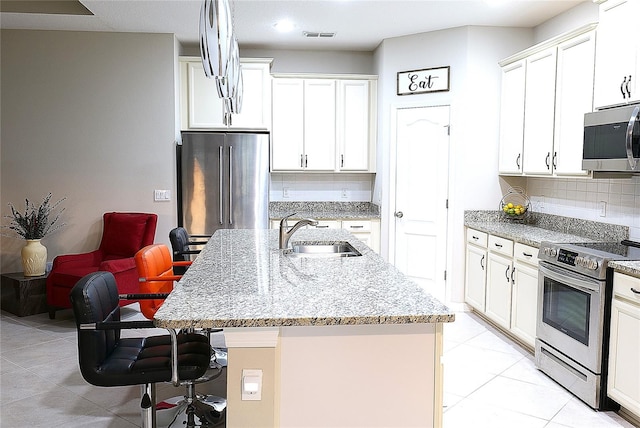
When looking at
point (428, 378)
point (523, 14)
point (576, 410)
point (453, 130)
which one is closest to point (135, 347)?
point (428, 378)

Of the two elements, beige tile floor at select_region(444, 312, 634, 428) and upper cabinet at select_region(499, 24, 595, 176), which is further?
upper cabinet at select_region(499, 24, 595, 176)

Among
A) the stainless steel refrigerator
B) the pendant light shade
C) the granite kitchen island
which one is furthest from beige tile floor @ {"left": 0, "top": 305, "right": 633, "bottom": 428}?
the pendant light shade

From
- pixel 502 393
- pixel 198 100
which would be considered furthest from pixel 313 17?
pixel 502 393

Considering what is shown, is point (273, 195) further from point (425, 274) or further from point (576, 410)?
point (576, 410)

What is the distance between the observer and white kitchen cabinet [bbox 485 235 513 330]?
14.1ft

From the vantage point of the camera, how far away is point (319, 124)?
6.07m

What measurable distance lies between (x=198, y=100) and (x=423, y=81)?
7.70 feet

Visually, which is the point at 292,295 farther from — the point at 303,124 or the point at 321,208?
the point at 321,208

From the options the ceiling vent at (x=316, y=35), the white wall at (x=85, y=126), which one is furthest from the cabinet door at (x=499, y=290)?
the white wall at (x=85, y=126)

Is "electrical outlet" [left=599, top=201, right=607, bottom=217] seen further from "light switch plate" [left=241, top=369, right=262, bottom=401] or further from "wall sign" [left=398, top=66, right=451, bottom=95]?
"light switch plate" [left=241, top=369, right=262, bottom=401]

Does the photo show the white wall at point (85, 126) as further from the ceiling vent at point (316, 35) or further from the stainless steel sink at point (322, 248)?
the stainless steel sink at point (322, 248)

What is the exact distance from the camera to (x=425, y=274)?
5.59 metres

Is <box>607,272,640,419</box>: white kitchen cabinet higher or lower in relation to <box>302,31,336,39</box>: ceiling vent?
lower

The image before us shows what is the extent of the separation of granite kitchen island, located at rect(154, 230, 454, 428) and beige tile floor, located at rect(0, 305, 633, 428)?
1169 mm
